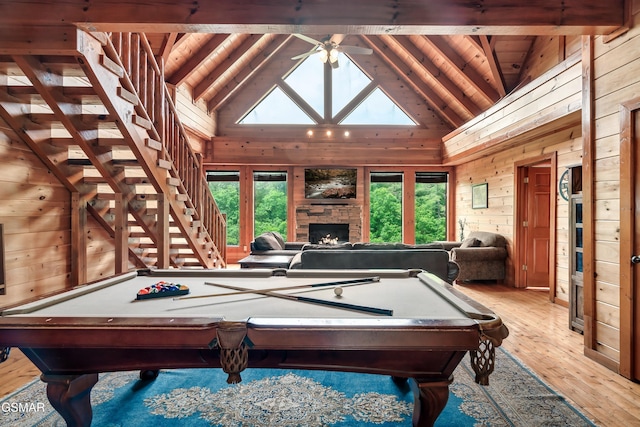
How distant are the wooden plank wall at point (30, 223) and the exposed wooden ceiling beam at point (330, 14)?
4.34 ft

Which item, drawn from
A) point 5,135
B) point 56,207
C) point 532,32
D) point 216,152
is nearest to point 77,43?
point 5,135

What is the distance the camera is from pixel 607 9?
2.43 metres

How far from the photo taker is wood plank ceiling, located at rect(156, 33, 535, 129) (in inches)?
211

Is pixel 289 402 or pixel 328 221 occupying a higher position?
pixel 328 221

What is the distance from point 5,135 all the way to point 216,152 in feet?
15.4

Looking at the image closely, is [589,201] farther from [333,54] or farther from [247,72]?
[247,72]

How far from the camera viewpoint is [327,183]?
8.02 meters

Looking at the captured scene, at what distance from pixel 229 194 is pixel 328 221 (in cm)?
256

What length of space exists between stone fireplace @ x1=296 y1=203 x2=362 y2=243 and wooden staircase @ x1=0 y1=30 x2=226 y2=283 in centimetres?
335

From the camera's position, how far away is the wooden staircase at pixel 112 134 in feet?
8.80

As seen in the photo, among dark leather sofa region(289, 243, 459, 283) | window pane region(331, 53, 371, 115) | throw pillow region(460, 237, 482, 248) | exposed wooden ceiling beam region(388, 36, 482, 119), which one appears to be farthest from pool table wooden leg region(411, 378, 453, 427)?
window pane region(331, 53, 371, 115)

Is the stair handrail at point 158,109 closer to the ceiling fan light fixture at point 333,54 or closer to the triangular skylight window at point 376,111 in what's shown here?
the ceiling fan light fixture at point 333,54

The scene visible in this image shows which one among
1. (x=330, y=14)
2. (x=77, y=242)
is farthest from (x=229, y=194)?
(x=330, y=14)

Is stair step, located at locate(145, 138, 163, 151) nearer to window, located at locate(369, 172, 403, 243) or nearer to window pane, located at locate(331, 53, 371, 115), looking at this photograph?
window pane, located at locate(331, 53, 371, 115)
